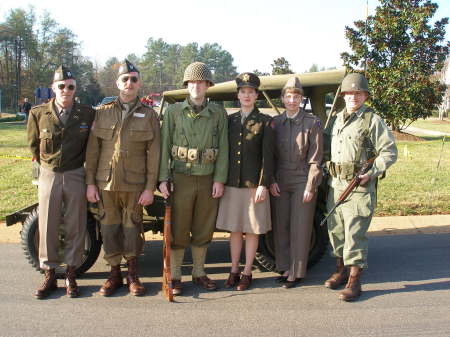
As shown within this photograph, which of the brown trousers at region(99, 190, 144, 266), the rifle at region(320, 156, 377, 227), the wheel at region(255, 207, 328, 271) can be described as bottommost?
the wheel at region(255, 207, 328, 271)

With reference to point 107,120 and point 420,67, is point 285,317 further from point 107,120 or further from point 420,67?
point 420,67

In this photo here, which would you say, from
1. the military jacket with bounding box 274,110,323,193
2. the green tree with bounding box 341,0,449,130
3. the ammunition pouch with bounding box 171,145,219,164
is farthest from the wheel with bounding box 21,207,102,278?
the green tree with bounding box 341,0,449,130

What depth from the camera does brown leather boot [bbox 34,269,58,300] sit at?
3693 millimetres

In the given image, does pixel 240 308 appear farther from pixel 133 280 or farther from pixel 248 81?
pixel 248 81

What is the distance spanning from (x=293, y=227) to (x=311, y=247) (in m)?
0.45

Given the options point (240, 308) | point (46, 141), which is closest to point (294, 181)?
point (240, 308)

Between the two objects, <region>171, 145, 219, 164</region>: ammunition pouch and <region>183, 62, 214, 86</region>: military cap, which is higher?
<region>183, 62, 214, 86</region>: military cap

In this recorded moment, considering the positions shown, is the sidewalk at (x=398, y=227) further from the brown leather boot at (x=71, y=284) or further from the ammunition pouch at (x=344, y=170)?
the ammunition pouch at (x=344, y=170)

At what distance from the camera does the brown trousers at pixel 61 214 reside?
12.2ft

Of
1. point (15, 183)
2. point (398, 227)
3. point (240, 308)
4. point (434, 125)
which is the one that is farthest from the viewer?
point (434, 125)

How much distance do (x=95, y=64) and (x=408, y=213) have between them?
7014 centimetres

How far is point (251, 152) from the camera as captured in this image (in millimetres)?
3834

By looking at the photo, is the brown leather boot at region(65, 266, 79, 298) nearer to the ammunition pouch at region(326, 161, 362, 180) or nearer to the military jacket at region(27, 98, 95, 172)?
the military jacket at region(27, 98, 95, 172)

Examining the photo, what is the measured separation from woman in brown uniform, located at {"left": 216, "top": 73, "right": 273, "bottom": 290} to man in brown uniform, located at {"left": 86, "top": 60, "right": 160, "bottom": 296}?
25.2 inches
